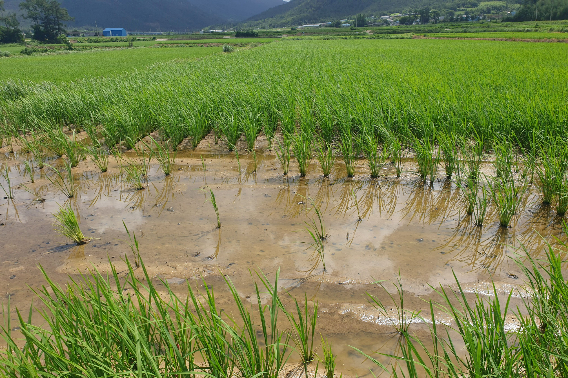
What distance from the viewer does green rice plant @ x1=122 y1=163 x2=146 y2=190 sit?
446cm

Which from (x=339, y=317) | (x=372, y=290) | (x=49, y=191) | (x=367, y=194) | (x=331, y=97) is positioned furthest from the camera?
(x=331, y=97)

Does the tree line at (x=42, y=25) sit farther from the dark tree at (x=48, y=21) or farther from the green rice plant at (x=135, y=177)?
the green rice plant at (x=135, y=177)

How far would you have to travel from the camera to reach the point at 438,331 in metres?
2.11

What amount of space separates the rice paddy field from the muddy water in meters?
0.02

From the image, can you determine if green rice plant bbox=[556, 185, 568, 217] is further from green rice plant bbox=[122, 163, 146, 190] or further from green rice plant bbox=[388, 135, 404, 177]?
green rice plant bbox=[122, 163, 146, 190]

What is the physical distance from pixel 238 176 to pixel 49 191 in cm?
238

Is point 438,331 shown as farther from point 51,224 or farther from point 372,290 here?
point 51,224

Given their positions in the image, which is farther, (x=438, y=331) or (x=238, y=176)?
(x=238, y=176)

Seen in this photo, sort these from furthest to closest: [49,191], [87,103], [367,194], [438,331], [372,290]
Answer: [87,103] → [49,191] → [367,194] → [372,290] → [438,331]

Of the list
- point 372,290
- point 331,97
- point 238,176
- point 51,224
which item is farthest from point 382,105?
point 51,224

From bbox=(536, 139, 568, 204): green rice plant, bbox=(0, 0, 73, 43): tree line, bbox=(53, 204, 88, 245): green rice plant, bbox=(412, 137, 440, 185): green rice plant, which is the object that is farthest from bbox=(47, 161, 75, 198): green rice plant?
bbox=(0, 0, 73, 43): tree line

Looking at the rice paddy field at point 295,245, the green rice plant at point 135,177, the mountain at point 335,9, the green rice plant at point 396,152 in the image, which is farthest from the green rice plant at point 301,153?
the mountain at point 335,9

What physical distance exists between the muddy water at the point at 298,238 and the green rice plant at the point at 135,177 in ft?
0.46

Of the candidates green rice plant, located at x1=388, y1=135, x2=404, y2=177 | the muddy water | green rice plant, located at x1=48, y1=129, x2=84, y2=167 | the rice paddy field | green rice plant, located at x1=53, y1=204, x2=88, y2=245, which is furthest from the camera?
green rice plant, located at x1=48, y1=129, x2=84, y2=167
